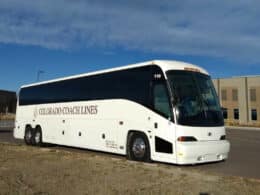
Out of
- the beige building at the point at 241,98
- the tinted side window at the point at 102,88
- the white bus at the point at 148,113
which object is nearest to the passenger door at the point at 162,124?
the white bus at the point at 148,113

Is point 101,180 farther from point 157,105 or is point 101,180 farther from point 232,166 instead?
point 232,166

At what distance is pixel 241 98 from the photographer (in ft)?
193

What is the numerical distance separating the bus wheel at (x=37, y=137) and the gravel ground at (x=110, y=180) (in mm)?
7690

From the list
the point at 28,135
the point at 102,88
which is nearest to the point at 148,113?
the point at 102,88

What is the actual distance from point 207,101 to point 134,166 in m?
2.98

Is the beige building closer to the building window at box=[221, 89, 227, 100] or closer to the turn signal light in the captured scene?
the building window at box=[221, 89, 227, 100]

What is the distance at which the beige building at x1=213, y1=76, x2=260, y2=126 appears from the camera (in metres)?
57.1

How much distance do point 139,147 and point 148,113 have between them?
47.7 inches

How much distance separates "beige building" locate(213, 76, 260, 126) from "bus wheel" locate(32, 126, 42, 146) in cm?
4479

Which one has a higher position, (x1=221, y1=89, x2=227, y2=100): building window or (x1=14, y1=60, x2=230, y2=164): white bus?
(x1=221, y1=89, x2=227, y2=100): building window

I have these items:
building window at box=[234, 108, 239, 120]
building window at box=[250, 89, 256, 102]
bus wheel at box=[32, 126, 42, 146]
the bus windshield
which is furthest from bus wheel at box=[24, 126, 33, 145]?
building window at box=[234, 108, 239, 120]

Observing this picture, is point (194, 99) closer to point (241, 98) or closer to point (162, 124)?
point (162, 124)

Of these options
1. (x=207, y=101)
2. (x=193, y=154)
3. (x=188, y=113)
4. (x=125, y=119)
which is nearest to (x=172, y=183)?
(x=193, y=154)

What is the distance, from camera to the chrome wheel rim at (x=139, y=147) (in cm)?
1077
